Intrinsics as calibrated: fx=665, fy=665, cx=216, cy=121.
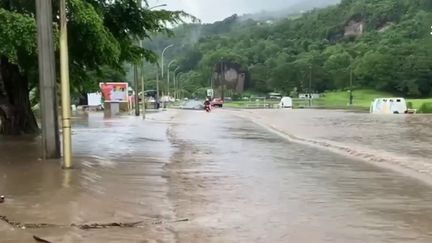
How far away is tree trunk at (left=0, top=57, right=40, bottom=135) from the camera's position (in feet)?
73.8

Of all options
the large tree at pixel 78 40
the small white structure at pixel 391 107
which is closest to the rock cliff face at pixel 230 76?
the small white structure at pixel 391 107

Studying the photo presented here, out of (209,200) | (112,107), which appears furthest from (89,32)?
(112,107)

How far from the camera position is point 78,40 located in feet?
59.4

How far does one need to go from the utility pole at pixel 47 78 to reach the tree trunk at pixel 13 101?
8087mm

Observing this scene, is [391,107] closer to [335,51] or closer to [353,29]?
[335,51]

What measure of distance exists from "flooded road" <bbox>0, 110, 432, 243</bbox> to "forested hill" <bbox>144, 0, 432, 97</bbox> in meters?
107

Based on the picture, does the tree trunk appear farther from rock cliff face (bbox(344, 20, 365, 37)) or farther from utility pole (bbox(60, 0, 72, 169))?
rock cliff face (bbox(344, 20, 365, 37))

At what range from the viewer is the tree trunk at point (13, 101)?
22484 millimetres

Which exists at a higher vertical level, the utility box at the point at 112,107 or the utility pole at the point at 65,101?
the utility pole at the point at 65,101

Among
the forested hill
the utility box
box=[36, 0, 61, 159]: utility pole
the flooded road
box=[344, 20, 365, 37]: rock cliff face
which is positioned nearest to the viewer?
the flooded road

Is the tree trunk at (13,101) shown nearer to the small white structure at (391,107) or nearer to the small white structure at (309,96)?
the small white structure at (391,107)

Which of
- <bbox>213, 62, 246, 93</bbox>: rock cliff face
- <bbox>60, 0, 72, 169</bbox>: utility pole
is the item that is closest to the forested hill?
<bbox>213, 62, 246, 93</bbox>: rock cliff face

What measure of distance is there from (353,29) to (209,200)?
17030 centimetres

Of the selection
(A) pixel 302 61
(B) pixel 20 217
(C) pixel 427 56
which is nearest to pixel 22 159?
(B) pixel 20 217
